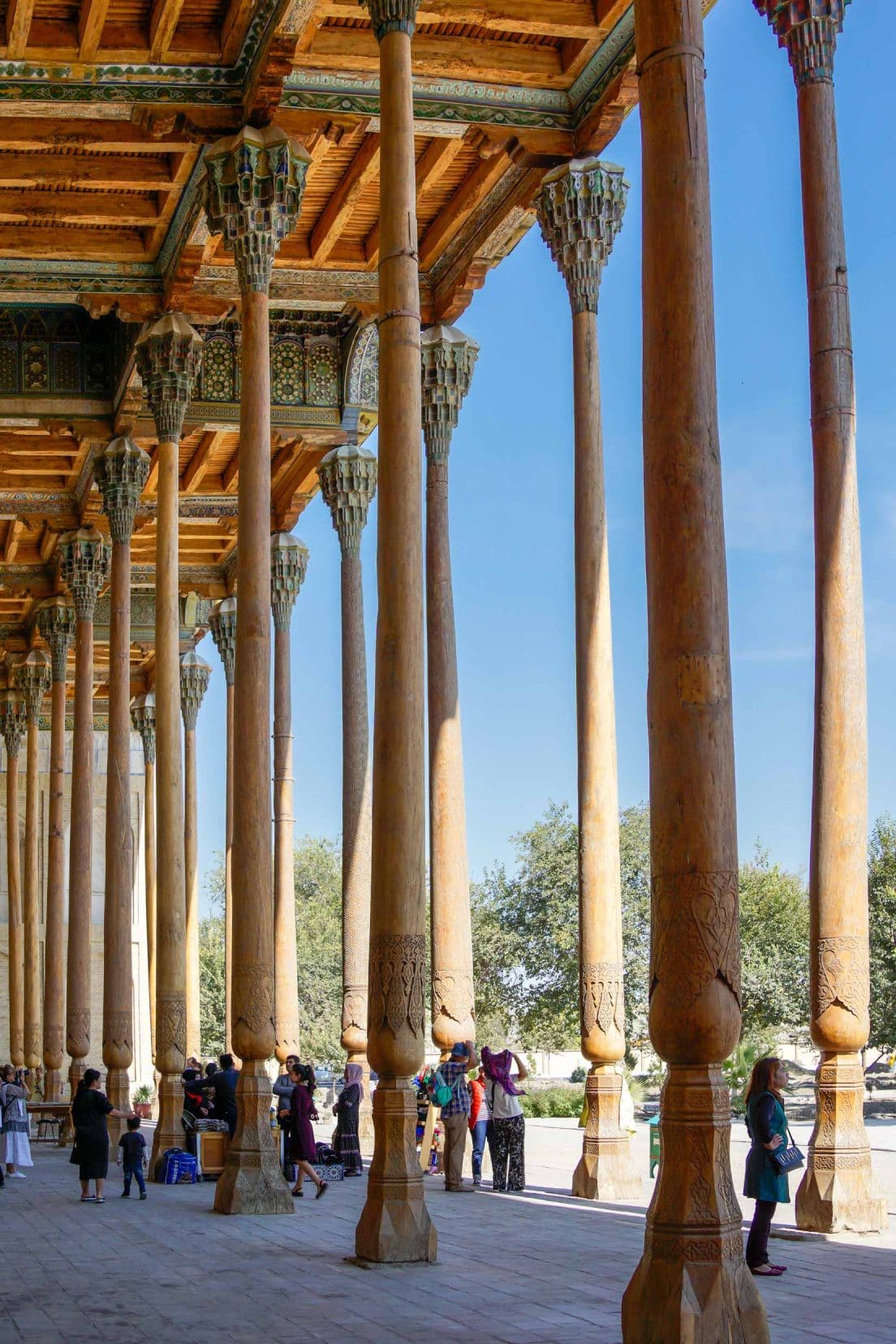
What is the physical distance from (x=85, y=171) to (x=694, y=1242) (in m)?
12.7

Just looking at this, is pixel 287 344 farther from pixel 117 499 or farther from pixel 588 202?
pixel 588 202

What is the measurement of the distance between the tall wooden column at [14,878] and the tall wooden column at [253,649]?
19.6m

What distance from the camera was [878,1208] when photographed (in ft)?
34.2

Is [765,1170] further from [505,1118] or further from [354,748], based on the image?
[354,748]

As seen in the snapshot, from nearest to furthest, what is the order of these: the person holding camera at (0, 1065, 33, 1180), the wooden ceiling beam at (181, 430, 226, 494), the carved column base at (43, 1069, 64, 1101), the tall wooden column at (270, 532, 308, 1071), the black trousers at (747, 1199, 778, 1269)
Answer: the black trousers at (747, 1199, 778, 1269), the person holding camera at (0, 1065, 33, 1180), the wooden ceiling beam at (181, 430, 226, 494), the tall wooden column at (270, 532, 308, 1071), the carved column base at (43, 1069, 64, 1101)

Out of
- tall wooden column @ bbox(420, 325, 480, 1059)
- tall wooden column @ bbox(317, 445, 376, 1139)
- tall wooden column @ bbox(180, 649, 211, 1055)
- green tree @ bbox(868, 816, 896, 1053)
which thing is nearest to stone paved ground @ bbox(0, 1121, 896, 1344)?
tall wooden column @ bbox(420, 325, 480, 1059)

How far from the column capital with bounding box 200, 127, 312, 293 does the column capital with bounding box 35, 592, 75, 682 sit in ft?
45.4

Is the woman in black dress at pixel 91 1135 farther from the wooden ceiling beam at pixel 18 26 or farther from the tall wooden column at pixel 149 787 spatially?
the tall wooden column at pixel 149 787

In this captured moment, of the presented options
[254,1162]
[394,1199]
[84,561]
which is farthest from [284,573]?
Result: [394,1199]

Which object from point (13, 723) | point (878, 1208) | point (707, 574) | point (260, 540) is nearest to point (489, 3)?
point (260, 540)

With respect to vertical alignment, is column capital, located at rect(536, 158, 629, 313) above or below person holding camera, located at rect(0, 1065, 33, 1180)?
above

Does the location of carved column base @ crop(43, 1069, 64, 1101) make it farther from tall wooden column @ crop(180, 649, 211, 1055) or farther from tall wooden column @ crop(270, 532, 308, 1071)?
tall wooden column @ crop(270, 532, 308, 1071)

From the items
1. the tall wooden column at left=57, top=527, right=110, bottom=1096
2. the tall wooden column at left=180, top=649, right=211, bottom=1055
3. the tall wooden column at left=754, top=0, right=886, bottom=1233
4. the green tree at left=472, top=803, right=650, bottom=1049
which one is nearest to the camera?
the tall wooden column at left=754, top=0, right=886, bottom=1233

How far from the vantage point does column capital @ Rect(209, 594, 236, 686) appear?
1104 inches
